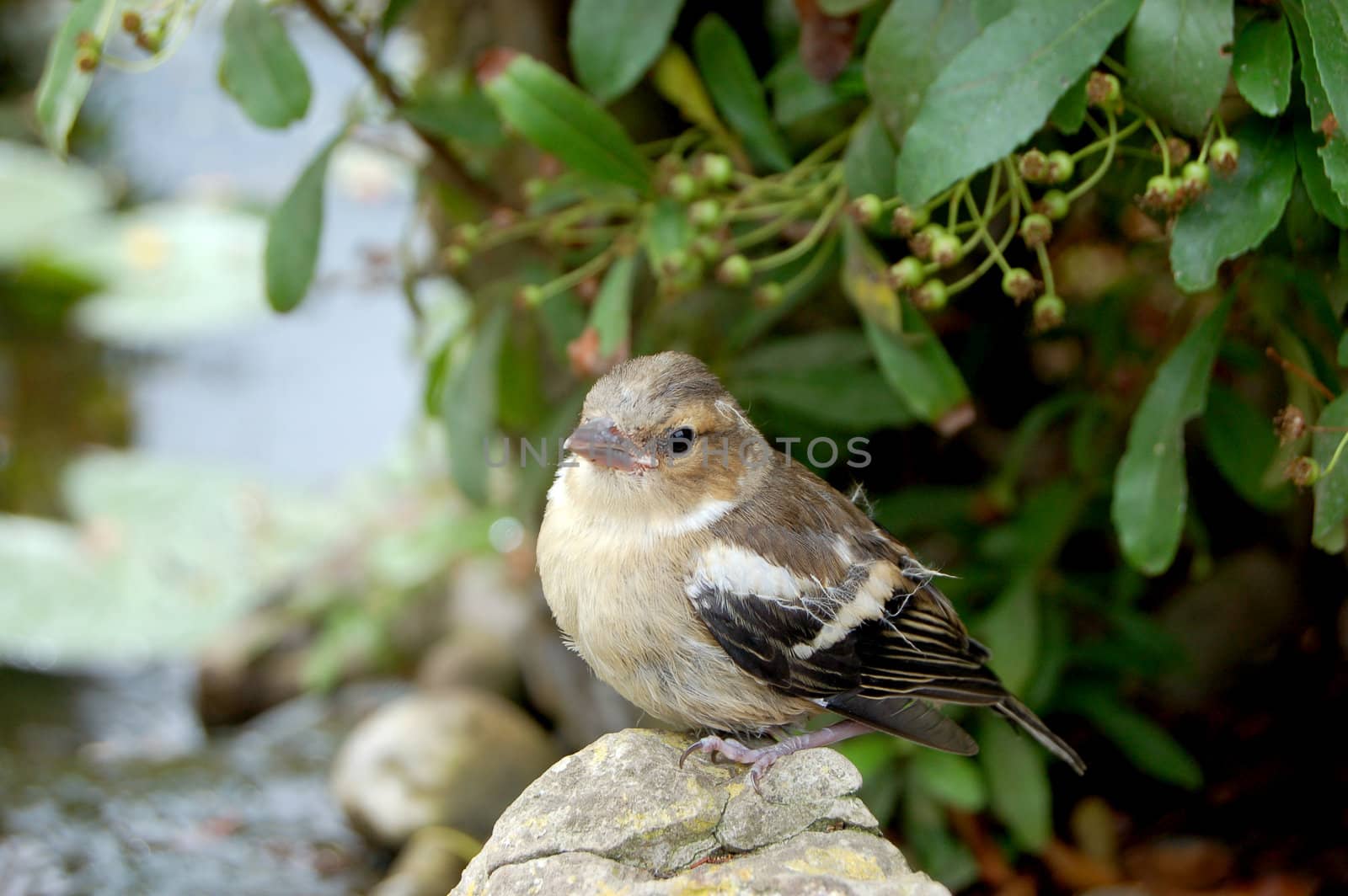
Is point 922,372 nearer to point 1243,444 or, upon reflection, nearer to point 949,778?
point 1243,444

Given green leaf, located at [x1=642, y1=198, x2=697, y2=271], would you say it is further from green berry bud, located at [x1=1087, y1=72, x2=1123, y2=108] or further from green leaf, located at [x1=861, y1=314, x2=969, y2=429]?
green berry bud, located at [x1=1087, y1=72, x2=1123, y2=108]

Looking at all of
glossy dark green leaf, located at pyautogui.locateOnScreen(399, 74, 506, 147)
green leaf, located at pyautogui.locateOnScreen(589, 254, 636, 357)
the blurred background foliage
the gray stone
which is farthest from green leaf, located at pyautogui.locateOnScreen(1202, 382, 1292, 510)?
the gray stone

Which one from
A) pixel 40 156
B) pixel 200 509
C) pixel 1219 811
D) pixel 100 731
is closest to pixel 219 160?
pixel 40 156

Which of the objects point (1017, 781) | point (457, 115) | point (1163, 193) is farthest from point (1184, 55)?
point (1017, 781)

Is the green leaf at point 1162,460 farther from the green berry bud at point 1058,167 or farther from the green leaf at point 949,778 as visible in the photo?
the green leaf at point 949,778

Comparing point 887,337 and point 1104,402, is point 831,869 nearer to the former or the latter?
point 887,337

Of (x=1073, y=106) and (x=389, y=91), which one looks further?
(x=389, y=91)
